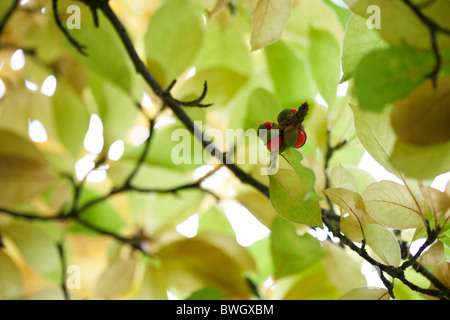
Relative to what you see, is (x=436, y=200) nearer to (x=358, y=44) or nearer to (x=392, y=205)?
(x=392, y=205)

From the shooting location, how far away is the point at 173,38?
49cm

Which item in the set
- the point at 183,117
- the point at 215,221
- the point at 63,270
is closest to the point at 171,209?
the point at 215,221

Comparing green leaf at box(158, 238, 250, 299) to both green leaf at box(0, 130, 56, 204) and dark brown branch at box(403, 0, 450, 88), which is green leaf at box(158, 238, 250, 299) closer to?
green leaf at box(0, 130, 56, 204)

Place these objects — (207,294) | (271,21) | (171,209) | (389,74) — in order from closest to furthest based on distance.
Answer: (389,74), (271,21), (207,294), (171,209)

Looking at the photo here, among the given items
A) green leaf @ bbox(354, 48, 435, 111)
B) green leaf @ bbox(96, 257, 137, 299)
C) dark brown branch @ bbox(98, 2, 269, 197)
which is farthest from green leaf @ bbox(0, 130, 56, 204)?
green leaf @ bbox(354, 48, 435, 111)

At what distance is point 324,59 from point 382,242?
8.6 inches

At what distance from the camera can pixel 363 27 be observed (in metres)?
0.32

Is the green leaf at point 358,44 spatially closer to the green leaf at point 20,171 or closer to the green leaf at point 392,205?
the green leaf at point 392,205

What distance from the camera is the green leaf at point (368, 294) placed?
36cm

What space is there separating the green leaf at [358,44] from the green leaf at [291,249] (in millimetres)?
196

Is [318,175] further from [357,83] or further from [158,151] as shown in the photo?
[158,151]

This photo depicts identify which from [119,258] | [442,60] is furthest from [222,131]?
[442,60]

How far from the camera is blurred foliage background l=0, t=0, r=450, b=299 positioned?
0.82 ft
